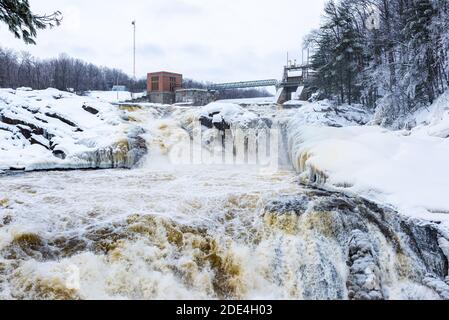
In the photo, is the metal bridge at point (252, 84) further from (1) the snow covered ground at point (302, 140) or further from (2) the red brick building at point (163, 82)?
(1) the snow covered ground at point (302, 140)

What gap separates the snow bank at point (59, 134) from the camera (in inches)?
631

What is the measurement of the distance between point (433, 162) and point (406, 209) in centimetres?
304

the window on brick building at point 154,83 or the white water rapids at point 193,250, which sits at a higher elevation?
the window on brick building at point 154,83

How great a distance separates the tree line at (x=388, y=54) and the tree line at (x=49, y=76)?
119 feet

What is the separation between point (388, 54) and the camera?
24.7 m

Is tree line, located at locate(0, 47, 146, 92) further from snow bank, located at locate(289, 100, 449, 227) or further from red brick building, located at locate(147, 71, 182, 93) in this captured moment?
snow bank, located at locate(289, 100, 449, 227)

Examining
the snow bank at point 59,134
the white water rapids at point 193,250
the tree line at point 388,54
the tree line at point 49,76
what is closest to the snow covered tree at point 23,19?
the white water rapids at point 193,250

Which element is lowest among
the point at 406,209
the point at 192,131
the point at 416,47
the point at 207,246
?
the point at 207,246

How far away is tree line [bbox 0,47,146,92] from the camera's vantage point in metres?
54.0

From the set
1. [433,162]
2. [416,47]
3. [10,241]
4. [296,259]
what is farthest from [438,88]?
[10,241]

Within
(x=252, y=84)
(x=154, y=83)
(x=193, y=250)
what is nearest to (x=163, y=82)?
(x=154, y=83)

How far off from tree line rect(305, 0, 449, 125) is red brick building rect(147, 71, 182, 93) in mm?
16650
